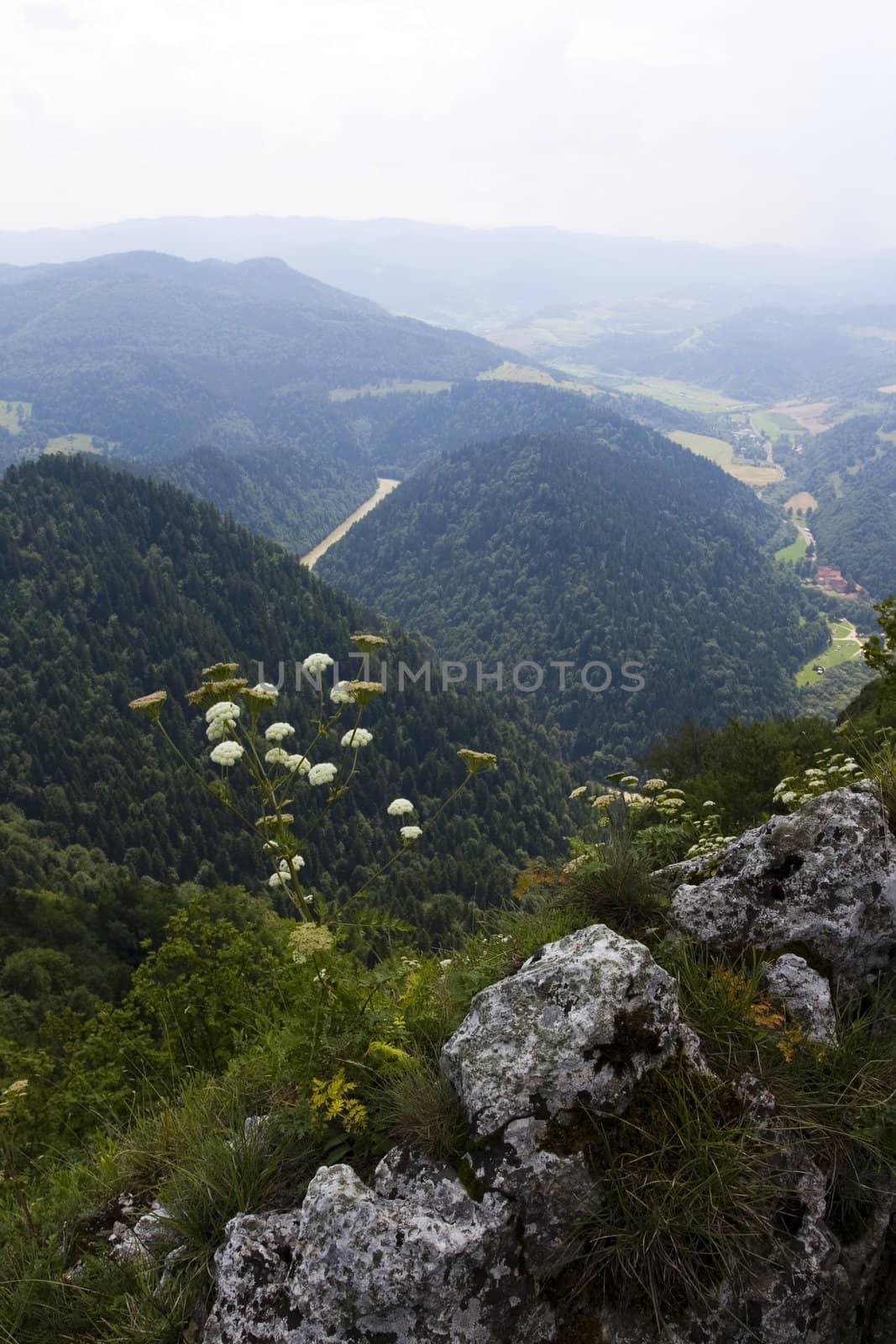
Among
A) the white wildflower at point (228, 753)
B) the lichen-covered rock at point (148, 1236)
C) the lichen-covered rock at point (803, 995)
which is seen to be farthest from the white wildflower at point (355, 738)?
the lichen-covered rock at point (803, 995)

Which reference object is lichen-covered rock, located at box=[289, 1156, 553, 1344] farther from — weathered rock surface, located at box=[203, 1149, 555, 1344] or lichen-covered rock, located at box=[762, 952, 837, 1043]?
Result: lichen-covered rock, located at box=[762, 952, 837, 1043]

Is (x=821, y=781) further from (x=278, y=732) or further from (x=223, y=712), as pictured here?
(x=223, y=712)

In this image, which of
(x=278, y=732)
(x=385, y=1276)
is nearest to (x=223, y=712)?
(x=278, y=732)

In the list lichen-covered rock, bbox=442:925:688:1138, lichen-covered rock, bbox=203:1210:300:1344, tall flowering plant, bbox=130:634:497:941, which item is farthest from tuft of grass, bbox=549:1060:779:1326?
tall flowering plant, bbox=130:634:497:941

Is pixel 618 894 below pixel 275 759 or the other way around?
below

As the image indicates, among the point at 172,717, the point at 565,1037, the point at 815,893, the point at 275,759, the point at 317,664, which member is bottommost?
the point at 172,717

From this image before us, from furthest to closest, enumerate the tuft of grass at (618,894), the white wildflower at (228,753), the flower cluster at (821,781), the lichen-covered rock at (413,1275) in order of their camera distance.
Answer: the flower cluster at (821,781), the tuft of grass at (618,894), the white wildflower at (228,753), the lichen-covered rock at (413,1275)

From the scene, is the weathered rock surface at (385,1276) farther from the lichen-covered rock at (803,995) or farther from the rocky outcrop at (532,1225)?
the lichen-covered rock at (803,995)
